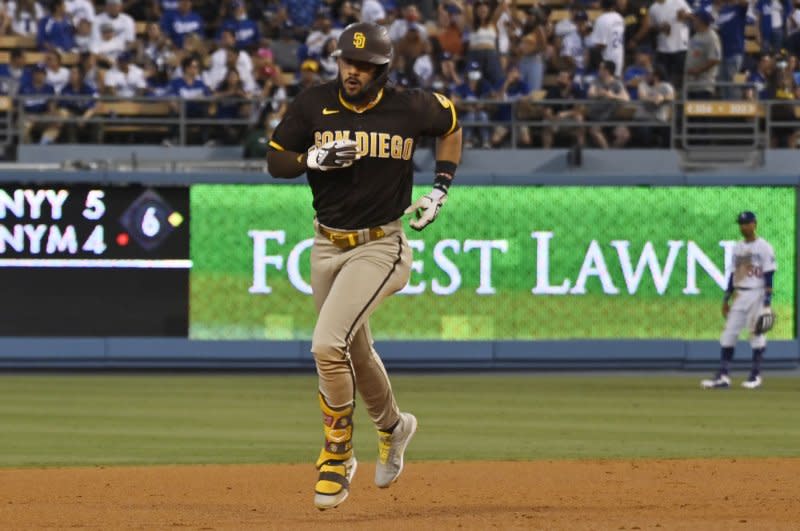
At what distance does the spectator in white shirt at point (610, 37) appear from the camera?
2036cm

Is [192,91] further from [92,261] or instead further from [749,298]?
[749,298]

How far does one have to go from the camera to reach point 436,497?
844cm

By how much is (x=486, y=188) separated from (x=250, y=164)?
2793mm

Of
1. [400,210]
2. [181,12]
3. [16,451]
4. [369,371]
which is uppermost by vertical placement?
[181,12]

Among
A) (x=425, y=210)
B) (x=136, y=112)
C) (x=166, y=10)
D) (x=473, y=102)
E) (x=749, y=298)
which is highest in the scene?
(x=166, y=10)

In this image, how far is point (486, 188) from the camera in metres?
18.9

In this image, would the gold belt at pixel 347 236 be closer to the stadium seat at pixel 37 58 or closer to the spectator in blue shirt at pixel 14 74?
the spectator in blue shirt at pixel 14 74

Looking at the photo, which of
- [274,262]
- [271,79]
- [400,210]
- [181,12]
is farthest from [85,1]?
[400,210]

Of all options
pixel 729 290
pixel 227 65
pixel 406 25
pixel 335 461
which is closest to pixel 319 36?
pixel 406 25

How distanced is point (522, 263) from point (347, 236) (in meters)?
11.4

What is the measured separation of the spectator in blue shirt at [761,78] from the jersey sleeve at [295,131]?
13.1 m

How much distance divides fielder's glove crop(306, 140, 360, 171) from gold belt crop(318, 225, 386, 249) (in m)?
0.41

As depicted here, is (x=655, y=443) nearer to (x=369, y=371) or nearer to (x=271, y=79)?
(x=369, y=371)

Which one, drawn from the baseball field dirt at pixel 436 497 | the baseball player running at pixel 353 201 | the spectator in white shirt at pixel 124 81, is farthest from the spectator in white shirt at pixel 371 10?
the baseball player running at pixel 353 201
